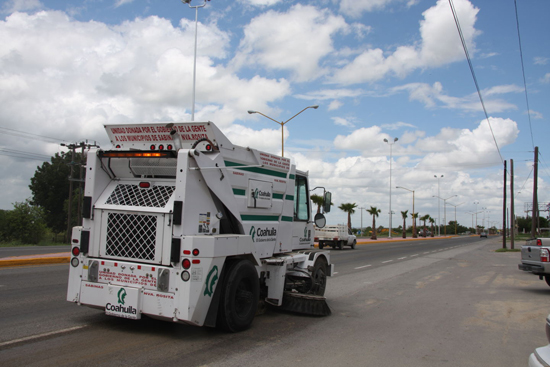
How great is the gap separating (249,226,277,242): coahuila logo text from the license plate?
2003 mm

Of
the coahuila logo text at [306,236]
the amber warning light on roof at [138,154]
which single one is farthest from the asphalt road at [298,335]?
the amber warning light on roof at [138,154]

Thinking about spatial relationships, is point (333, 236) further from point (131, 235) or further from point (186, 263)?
point (186, 263)

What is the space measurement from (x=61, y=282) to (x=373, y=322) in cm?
746

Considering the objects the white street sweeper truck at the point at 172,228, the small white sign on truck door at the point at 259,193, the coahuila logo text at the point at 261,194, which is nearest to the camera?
the white street sweeper truck at the point at 172,228

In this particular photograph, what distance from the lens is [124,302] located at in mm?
5652

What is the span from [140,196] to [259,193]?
1.94m

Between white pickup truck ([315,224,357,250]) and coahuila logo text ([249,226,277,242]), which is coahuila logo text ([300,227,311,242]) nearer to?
coahuila logo text ([249,226,277,242])

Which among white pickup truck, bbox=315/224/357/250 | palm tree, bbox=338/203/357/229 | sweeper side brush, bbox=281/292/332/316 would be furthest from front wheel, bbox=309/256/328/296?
palm tree, bbox=338/203/357/229

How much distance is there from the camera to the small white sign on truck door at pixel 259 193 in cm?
688

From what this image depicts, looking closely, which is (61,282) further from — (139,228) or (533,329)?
(533,329)

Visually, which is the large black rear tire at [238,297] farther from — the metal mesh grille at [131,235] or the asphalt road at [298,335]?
the metal mesh grille at [131,235]

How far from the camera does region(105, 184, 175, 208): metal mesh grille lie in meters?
5.88

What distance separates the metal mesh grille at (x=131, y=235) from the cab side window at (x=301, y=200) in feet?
11.1

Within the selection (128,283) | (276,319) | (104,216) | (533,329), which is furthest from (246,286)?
(533,329)
